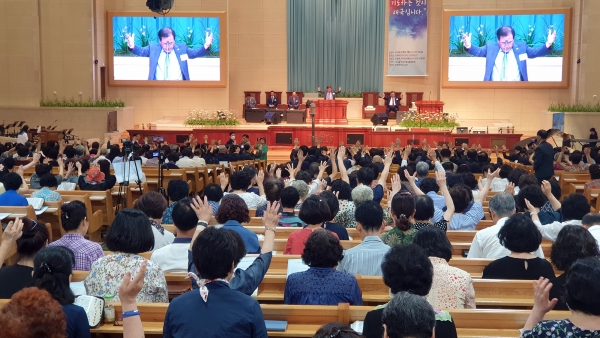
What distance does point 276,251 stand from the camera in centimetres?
576

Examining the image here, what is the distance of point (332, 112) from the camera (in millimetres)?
21531

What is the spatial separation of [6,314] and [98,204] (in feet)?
21.6

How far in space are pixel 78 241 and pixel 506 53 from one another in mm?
19702

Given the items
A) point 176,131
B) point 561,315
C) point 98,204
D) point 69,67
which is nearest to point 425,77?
point 176,131

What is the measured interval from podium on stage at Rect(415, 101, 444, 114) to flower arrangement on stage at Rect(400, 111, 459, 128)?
2.39 feet

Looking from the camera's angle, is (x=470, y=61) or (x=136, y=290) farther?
(x=470, y=61)

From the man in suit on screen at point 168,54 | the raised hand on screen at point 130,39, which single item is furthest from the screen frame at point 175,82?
the raised hand on screen at point 130,39

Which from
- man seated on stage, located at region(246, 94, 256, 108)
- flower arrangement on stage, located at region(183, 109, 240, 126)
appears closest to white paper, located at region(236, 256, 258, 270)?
flower arrangement on stage, located at region(183, 109, 240, 126)

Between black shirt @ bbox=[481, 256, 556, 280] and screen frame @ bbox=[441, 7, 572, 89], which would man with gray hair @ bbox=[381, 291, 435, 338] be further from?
screen frame @ bbox=[441, 7, 572, 89]

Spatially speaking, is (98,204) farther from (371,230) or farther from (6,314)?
(6,314)

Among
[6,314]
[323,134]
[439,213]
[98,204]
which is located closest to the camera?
[6,314]

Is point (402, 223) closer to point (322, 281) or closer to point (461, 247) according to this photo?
point (461, 247)

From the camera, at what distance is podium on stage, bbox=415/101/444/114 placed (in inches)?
851

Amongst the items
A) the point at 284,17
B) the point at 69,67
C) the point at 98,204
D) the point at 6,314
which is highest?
the point at 284,17
